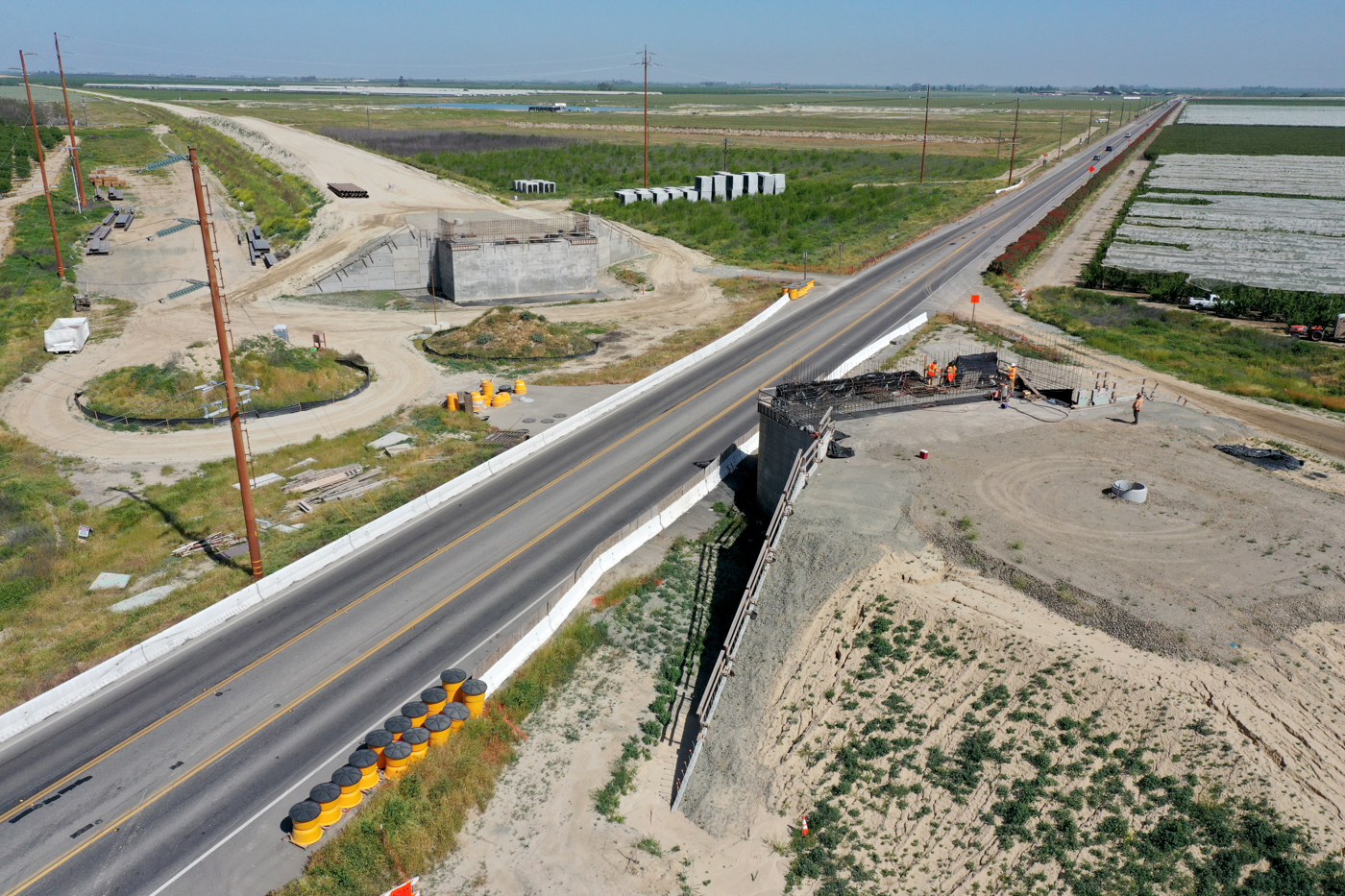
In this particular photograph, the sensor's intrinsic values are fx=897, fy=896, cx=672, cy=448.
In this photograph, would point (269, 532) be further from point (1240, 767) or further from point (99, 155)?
point (99, 155)

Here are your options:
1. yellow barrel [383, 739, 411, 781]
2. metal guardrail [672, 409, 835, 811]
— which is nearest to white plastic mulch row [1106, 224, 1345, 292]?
metal guardrail [672, 409, 835, 811]

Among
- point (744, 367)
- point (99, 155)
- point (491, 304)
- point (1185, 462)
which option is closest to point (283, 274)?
point (491, 304)

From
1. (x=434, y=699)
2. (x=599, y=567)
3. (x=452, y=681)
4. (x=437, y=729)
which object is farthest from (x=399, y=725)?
(x=599, y=567)

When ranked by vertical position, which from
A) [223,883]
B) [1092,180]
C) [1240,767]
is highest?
[1092,180]

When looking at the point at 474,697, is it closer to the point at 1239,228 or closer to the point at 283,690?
the point at 283,690

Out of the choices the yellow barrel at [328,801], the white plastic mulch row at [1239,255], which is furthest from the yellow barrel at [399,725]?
the white plastic mulch row at [1239,255]

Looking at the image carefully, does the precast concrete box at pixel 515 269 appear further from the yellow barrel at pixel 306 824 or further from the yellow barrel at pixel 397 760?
the yellow barrel at pixel 306 824
